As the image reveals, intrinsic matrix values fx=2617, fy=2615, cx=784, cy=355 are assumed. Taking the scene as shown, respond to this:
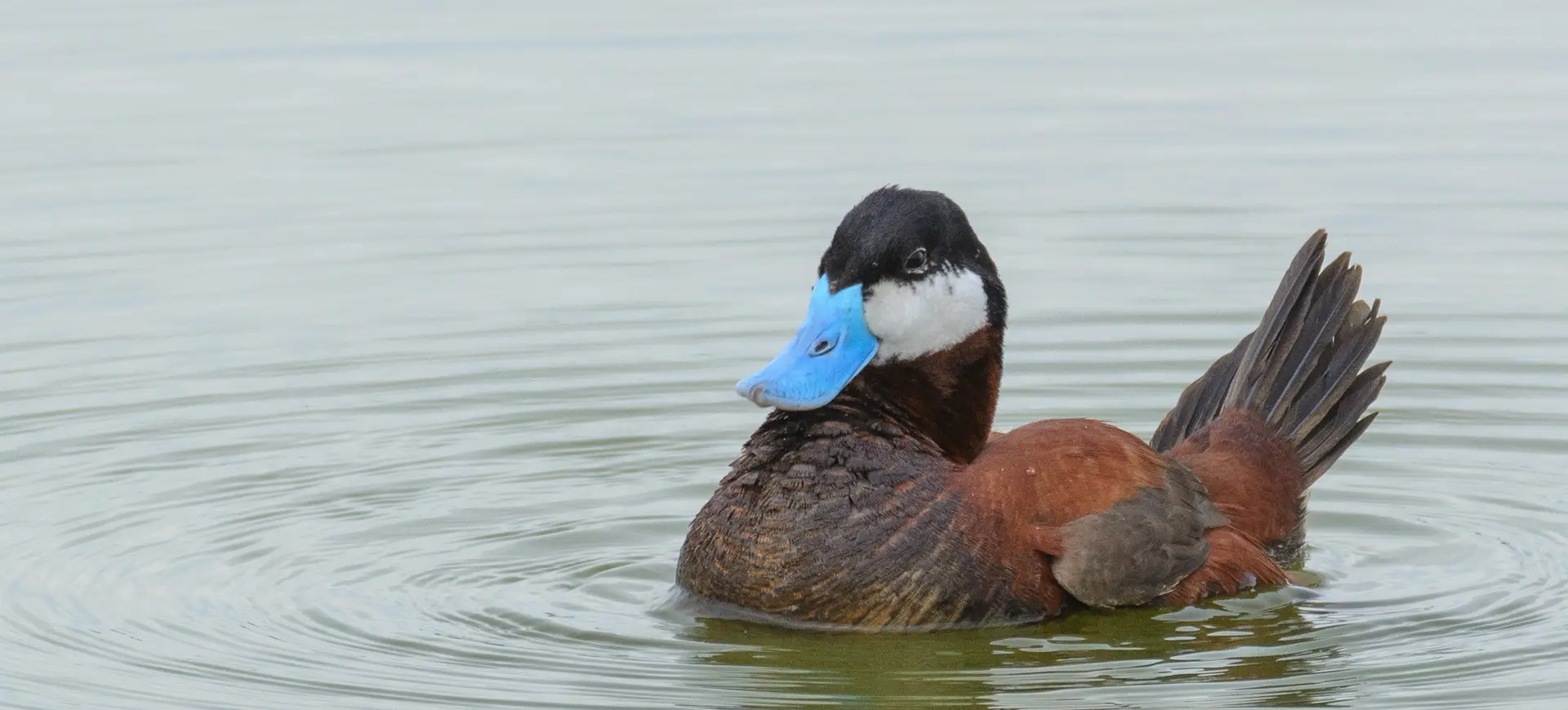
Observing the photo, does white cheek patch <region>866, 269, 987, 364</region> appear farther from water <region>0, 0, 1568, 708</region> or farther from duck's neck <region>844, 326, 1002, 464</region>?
water <region>0, 0, 1568, 708</region>

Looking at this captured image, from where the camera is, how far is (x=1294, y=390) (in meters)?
9.24

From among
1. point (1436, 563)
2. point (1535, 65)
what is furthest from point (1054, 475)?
point (1535, 65)

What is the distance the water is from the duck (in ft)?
0.45

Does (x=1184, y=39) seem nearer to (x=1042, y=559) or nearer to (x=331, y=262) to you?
(x=331, y=262)

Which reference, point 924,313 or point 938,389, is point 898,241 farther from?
point 938,389

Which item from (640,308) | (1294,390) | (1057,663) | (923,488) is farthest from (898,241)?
(640,308)

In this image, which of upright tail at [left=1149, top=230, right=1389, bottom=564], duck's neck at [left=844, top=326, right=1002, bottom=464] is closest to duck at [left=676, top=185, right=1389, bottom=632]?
duck's neck at [left=844, top=326, right=1002, bottom=464]

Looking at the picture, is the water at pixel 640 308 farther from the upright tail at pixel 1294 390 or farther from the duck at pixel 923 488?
the upright tail at pixel 1294 390

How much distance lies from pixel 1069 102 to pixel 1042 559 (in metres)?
7.90

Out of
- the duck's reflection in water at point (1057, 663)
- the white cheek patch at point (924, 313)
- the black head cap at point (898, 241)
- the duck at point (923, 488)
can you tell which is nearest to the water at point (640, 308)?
the duck's reflection in water at point (1057, 663)

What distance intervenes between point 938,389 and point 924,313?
267mm

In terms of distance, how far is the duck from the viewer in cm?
775

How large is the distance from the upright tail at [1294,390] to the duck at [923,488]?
1.93 ft

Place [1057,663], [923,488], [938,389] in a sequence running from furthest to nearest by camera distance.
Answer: [938,389] → [923,488] → [1057,663]
